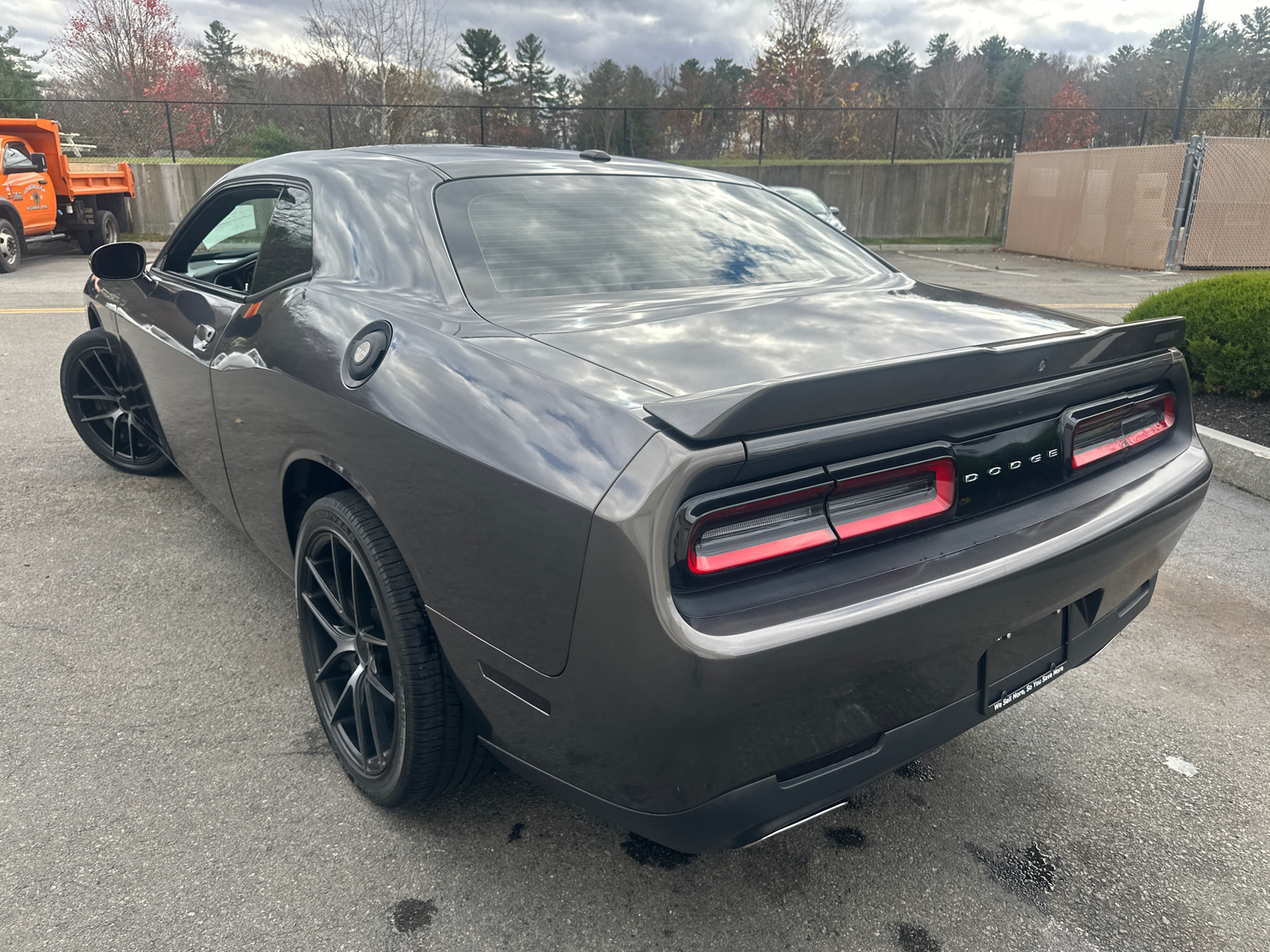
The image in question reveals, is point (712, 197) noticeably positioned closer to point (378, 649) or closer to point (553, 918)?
point (378, 649)

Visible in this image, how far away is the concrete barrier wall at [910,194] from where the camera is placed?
22516 mm

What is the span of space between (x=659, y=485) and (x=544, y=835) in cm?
118

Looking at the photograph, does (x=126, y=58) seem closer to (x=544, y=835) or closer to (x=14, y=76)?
(x=14, y=76)

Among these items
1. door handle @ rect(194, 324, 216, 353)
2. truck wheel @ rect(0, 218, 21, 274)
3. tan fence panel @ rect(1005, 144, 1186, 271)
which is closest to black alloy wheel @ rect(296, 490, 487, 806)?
door handle @ rect(194, 324, 216, 353)

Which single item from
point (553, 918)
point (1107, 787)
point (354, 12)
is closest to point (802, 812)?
point (553, 918)

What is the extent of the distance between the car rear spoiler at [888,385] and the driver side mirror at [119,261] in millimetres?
3018

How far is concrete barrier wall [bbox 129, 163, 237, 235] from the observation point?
19.2 m

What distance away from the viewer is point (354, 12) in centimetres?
2380

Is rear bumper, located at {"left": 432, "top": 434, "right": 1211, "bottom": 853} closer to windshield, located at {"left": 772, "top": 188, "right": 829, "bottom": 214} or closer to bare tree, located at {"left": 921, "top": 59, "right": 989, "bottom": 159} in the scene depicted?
windshield, located at {"left": 772, "top": 188, "right": 829, "bottom": 214}

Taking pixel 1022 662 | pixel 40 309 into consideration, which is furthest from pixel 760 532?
pixel 40 309

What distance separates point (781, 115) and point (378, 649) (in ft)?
78.0

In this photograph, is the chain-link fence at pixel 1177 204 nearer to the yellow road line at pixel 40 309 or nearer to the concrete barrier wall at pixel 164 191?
the yellow road line at pixel 40 309

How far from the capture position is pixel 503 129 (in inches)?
924

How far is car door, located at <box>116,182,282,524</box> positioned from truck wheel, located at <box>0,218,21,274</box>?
10.9 meters
